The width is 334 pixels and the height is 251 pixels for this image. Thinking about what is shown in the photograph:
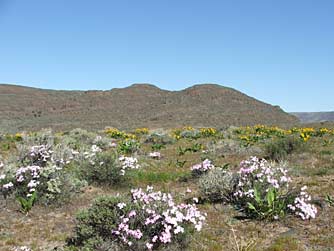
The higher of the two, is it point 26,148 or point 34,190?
point 26,148

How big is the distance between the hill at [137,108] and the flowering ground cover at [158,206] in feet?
113

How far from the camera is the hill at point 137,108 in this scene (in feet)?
159

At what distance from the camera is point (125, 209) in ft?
17.3

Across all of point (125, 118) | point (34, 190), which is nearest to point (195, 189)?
point (34, 190)

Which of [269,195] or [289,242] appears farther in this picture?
[269,195]

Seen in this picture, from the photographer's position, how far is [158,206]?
5137 millimetres

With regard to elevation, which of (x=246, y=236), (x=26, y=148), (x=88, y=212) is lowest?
(x=246, y=236)

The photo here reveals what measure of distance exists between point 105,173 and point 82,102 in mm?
55902

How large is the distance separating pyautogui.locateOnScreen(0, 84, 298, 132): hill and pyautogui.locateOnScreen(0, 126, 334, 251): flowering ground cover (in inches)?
1359

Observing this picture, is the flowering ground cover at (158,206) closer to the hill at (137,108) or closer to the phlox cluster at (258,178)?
the phlox cluster at (258,178)

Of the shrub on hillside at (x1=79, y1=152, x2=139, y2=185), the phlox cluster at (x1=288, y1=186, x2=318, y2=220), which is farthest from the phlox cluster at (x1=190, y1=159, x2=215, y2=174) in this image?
the phlox cluster at (x1=288, y1=186, x2=318, y2=220)

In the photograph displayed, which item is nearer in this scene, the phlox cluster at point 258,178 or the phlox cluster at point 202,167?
the phlox cluster at point 258,178

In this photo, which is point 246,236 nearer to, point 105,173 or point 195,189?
point 195,189

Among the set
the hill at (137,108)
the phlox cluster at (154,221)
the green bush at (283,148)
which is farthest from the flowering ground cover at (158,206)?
the hill at (137,108)
